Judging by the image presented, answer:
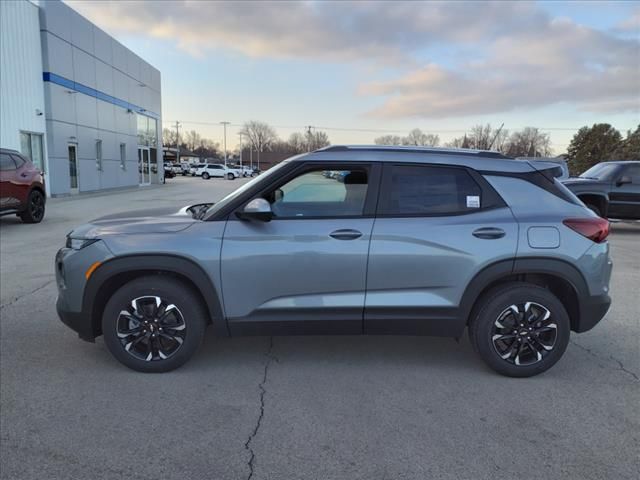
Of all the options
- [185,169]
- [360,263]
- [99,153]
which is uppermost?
[99,153]

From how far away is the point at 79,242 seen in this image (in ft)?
12.2

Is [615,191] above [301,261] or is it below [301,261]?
above

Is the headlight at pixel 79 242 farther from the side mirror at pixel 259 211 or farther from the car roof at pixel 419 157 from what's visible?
the car roof at pixel 419 157

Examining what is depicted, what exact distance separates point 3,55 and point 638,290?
69.6 ft

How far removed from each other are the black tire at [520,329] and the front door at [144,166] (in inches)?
1251

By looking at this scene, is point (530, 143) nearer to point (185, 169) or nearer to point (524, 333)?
point (185, 169)

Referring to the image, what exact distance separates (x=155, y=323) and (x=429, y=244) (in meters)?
2.15

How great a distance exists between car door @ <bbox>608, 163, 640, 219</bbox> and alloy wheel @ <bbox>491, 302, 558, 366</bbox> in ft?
31.5

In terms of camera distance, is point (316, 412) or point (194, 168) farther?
point (194, 168)

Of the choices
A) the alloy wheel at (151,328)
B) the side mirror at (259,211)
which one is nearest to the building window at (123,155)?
the alloy wheel at (151,328)

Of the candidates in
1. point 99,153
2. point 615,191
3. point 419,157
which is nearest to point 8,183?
point 419,157

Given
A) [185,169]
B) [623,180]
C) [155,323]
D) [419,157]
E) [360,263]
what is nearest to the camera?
[360,263]

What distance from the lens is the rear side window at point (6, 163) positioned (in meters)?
10.9

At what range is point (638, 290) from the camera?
6484 millimetres
